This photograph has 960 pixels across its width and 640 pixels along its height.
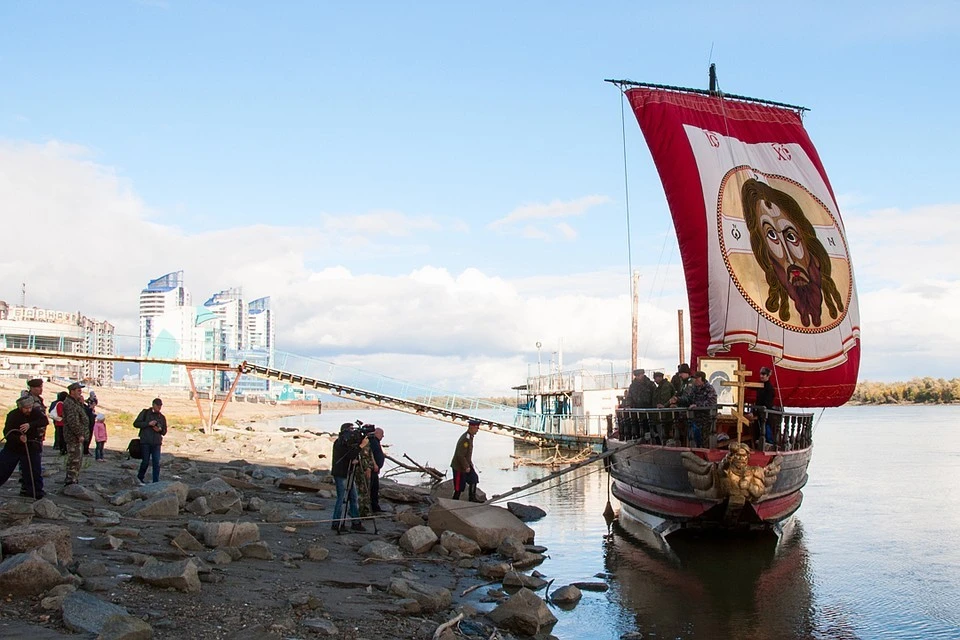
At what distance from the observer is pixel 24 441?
11719mm

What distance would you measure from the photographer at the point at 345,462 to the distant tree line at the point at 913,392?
13278cm

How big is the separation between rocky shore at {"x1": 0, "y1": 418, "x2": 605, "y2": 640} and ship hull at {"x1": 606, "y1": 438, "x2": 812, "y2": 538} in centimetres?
315

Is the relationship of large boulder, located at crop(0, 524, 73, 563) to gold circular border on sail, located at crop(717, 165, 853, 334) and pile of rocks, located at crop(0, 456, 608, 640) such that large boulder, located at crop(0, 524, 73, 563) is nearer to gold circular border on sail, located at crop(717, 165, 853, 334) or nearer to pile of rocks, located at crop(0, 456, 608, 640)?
pile of rocks, located at crop(0, 456, 608, 640)

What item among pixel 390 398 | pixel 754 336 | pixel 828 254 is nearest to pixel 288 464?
pixel 390 398

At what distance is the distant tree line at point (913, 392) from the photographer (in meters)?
138

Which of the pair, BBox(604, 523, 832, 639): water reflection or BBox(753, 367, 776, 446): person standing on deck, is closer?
BBox(604, 523, 832, 639): water reflection

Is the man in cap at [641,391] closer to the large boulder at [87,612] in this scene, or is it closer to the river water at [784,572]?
the river water at [784,572]

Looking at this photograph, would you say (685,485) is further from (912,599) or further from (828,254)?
(828,254)

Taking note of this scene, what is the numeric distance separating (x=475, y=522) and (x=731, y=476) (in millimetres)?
4748

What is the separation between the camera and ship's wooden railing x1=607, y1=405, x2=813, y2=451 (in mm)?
16156

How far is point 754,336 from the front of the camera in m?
21.8

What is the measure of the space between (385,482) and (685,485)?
28.8ft

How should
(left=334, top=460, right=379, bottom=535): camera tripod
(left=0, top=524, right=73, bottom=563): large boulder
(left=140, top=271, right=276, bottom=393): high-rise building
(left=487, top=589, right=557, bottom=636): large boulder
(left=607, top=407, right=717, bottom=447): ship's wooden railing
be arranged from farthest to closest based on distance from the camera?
1. (left=140, top=271, right=276, bottom=393): high-rise building
2. (left=607, top=407, right=717, bottom=447): ship's wooden railing
3. (left=334, top=460, right=379, bottom=535): camera tripod
4. (left=487, top=589, right=557, bottom=636): large boulder
5. (left=0, top=524, right=73, bottom=563): large boulder

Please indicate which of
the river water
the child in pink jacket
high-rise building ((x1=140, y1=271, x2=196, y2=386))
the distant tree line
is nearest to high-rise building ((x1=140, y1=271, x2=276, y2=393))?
high-rise building ((x1=140, y1=271, x2=196, y2=386))
